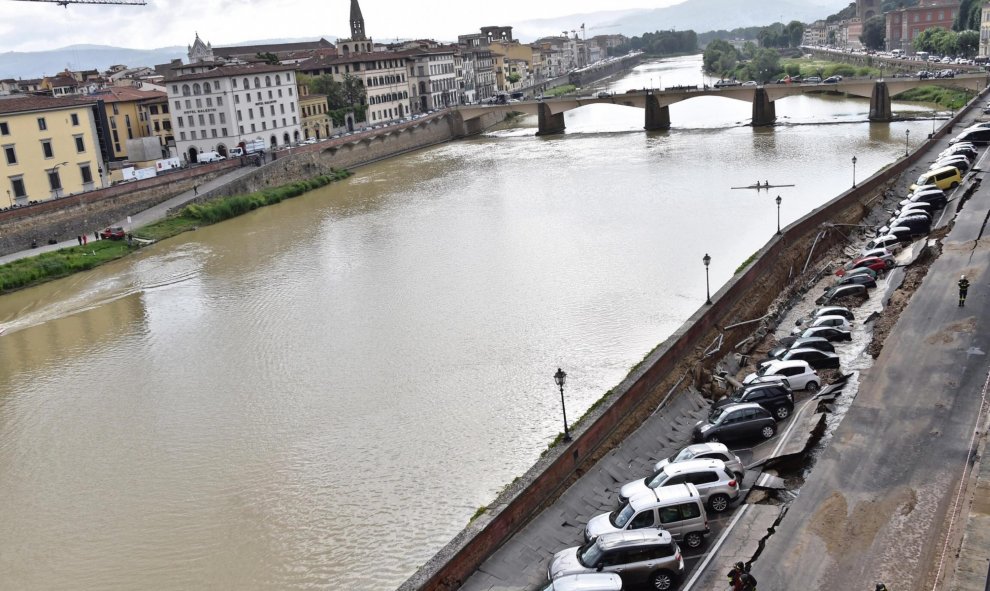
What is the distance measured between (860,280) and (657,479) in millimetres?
8883

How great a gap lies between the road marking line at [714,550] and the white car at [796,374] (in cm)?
352

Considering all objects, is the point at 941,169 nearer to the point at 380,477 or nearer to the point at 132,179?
the point at 380,477

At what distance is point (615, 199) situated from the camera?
102 ft

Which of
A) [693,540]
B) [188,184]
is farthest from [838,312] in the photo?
[188,184]

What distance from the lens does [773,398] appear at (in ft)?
38.0

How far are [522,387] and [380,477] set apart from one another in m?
3.27

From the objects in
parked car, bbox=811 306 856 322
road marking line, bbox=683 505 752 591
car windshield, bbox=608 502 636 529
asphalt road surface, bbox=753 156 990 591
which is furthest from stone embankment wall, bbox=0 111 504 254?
asphalt road surface, bbox=753 156 990 591

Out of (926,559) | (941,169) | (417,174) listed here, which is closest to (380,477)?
(926,559)

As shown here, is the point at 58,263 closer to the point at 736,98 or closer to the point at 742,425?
the point at 742,425

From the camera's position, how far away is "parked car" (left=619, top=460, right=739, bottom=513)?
365 inches

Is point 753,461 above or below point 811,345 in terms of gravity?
below

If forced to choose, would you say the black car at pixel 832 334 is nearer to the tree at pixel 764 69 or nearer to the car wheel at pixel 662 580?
the car wheel at pixel 662 580

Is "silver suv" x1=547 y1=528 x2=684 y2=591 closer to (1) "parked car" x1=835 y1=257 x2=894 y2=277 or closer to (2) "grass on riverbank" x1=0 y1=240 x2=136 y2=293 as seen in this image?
(1) "parked car" x1=835 y1=257 x2=894 y2=277

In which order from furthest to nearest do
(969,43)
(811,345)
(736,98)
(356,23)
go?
(356,23) < (969,43) < (736,98) < (811,345)
